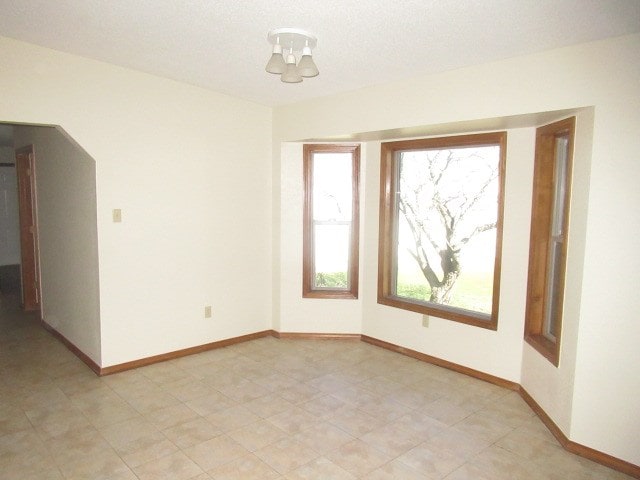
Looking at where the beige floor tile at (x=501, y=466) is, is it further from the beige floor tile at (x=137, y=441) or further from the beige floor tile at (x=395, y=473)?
the beige floor tile at (x=137, y=441)

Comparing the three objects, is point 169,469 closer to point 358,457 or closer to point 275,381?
point 358,457

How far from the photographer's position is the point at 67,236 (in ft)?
14.0

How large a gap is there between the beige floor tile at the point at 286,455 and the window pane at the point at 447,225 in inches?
82.3

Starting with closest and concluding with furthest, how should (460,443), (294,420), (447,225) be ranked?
(460,443)
(294,420)
(447,225)

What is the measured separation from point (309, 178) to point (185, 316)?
1.95 metres

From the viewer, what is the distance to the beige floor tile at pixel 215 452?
2.58 meters

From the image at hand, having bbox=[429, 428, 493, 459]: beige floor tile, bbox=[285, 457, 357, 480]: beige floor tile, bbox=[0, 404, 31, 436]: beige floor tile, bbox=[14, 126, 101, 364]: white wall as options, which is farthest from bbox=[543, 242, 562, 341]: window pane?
bbox=[0, 404, 31, 436]: beige floor tile

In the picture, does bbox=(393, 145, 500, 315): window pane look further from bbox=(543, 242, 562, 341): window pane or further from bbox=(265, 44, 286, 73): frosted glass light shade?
bbox=(265, 44, 286, 73): frosted glass light shade

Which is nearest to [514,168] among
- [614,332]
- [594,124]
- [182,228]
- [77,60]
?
[594,124]

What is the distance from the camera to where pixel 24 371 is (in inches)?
150

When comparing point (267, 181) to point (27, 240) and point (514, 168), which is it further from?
point (27, 240)

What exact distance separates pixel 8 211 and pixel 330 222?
7.85 metres

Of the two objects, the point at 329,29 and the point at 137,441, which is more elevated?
the point at 329,29

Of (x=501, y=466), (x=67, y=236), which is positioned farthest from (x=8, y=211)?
(x=501, y=466)
